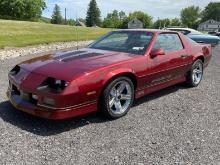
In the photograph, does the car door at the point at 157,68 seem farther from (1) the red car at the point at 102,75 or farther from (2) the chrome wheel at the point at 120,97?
(2) the chrome wheel at the point at 120,97

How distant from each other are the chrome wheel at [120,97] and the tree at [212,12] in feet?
459

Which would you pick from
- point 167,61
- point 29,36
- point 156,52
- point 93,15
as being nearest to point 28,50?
point 29,36

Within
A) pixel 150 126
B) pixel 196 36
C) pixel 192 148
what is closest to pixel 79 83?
pixel 150 126

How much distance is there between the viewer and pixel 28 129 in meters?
4.54

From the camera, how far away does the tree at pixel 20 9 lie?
73.2 m

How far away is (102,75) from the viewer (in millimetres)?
4742

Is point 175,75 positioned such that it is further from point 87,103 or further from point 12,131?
point 12,131

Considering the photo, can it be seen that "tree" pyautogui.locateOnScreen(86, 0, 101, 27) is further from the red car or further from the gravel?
the red car

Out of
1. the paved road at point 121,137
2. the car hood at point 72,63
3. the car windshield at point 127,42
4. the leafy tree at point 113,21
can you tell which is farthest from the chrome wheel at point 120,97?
the leafy tree at point 113,21

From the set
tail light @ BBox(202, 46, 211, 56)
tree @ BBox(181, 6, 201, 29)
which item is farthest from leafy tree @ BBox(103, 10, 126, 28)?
tail light @ BBox(202, 46, 211, 56)

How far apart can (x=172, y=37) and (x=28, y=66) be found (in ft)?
9.87

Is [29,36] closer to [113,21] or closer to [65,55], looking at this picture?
[65,55]

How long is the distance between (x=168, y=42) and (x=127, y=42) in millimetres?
896

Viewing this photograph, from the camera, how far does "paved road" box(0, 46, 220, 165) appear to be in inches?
151
